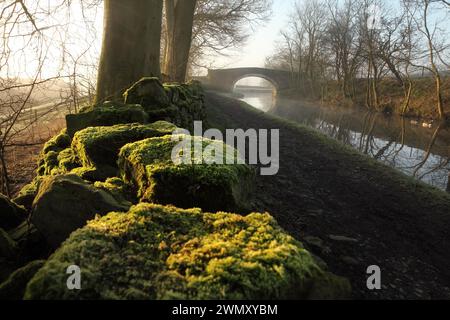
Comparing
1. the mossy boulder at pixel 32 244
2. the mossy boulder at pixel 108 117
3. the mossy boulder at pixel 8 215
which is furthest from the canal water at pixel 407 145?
the mossy boulder at pixel 8 215

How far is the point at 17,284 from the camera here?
1975 mm

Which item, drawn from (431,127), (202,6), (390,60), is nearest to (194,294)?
(431,127)

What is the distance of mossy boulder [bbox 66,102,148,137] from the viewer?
5.20 meters

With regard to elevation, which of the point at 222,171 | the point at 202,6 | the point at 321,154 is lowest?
the point at 321,154

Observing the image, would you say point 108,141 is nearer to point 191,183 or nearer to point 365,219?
point 191,183

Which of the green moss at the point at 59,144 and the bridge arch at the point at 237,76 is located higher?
the bridge arch at the point at 237,76

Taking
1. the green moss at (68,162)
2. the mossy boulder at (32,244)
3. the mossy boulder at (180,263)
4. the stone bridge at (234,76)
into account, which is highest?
the stone bridge at (234,76)

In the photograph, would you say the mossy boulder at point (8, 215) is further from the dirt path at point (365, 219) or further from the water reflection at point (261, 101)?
the water reflection at point (261, 101)

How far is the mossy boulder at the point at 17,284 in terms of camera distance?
1.93 meters

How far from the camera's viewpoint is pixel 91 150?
417 cm

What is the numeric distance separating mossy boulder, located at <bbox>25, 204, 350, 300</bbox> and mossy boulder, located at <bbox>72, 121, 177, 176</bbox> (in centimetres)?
199

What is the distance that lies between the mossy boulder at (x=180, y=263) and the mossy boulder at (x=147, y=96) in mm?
4101
